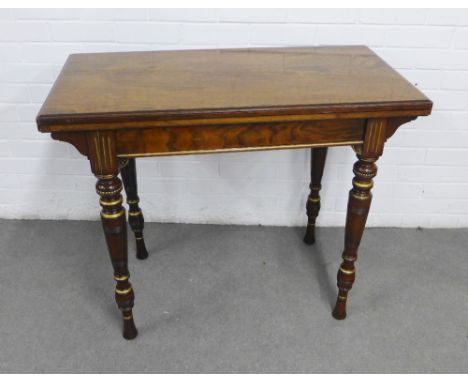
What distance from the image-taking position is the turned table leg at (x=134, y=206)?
1663 mm

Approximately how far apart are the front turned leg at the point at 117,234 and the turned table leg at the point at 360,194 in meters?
0.63

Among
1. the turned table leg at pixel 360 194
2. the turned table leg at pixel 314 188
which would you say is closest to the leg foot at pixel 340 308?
the turned table leg at pixel 360 194

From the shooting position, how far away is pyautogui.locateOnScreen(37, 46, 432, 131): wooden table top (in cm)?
114

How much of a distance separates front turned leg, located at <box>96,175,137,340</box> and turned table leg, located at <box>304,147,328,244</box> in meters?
0.77

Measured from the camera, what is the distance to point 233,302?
1689mm

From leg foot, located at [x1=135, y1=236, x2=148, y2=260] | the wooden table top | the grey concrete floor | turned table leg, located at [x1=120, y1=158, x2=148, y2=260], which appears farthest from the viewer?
leg foot, located at [x1=135, y1=236, x2=148, y2=260]

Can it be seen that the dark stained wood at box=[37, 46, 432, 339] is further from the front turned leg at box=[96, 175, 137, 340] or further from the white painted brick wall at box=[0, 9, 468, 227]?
the white painted brick wall at box=[0, 9, 468, 227]

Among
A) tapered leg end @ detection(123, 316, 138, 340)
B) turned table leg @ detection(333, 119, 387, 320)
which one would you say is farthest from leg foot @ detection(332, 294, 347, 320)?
tapered leg end @ detection(123, 316, 138, 340)

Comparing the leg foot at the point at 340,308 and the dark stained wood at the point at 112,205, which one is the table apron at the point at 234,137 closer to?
the dark stained wood at the point at 112,205

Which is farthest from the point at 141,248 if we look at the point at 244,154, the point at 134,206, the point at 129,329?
the point at 244,154

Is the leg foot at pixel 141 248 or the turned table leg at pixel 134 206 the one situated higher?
the turned table leg at pixel 134 206

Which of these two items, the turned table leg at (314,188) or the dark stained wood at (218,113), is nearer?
the dark stained wood at (218,113)

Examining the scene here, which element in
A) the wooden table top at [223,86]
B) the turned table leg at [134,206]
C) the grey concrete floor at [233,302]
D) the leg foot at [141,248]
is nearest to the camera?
the wooden table top at [223,86]
